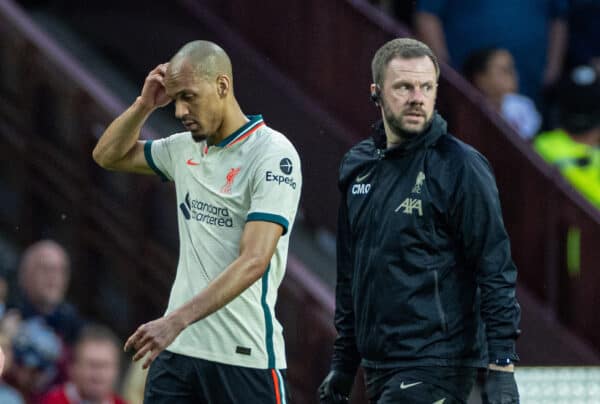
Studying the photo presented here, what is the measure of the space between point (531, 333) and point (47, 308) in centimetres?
337

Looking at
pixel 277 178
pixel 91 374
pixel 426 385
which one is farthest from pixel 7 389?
pixel 426 385

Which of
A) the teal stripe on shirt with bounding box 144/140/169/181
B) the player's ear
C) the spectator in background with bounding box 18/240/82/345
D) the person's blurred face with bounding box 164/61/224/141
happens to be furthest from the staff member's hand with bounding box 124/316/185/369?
the spectator in background with bounding box 18/240/82/345

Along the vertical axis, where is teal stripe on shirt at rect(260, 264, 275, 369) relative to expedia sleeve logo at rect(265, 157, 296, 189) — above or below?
below

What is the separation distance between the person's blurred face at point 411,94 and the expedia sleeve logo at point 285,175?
0.49 meters

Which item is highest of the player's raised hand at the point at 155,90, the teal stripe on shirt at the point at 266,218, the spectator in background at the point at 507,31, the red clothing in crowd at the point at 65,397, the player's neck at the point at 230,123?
the spectator in background at the point at 507,31

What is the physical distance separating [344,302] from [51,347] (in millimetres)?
3004

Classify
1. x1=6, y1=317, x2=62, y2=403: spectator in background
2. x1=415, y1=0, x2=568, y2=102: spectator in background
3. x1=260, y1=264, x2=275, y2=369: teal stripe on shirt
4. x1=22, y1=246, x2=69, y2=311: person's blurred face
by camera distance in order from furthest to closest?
x1=415, y1=0, x2=568, y2=102: spectator in background
x1=22, y1=246, x2=69, y2=311: person's blurred face
x1=6, y1=317, x2=62, y2=403: spectator in background
x1=260, y1=264, x2=275, y2=369: teal stripe on shirt

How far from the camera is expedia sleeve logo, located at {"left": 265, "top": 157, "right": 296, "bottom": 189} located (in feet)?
20.6

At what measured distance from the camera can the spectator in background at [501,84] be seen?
438 inches

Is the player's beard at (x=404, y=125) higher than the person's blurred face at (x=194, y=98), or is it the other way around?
the person's blurred face at (x=194, y=98)

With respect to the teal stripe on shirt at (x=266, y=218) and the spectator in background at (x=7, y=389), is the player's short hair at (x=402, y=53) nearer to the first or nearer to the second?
the teal stripe on shirt at (x=266, y=218)

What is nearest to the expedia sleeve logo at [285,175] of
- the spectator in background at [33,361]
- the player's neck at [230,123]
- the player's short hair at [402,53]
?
the player's neck at [230,123]

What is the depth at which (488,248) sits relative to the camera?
231 inches

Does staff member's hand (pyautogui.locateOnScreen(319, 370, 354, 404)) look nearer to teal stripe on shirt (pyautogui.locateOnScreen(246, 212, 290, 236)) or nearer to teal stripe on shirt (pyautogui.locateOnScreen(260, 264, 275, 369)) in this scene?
teal stripe on shirt (pyautogui.locateOnScreen(260, 264, 275, 369))
